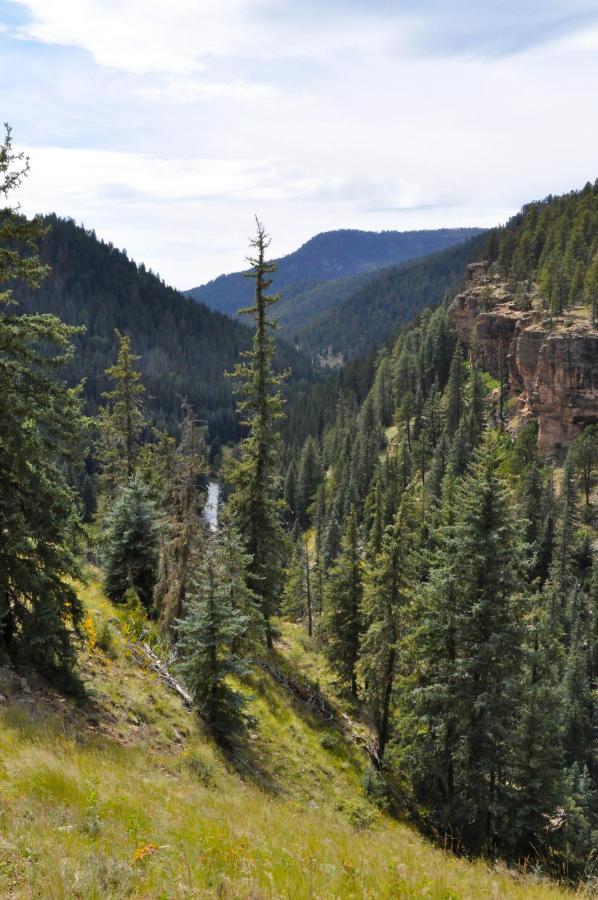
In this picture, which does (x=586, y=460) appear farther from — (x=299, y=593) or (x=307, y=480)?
(x=307, y=480)

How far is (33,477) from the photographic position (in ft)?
37.9

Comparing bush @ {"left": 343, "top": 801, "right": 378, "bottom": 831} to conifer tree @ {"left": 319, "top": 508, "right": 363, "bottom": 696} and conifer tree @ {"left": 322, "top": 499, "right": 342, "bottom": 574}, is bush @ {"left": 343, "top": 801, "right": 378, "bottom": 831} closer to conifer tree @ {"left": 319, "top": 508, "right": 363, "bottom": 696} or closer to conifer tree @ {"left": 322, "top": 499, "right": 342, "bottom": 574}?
conifer tree @ {"left": 319, "top": 508, "right": 363, "bottom": 696}

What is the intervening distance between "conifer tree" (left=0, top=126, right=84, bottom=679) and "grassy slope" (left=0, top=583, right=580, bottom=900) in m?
1.41

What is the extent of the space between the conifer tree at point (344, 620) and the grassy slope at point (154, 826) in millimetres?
13943

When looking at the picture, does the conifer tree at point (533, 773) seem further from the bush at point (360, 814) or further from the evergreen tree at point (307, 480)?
the evergreen tree at point (307, 480)

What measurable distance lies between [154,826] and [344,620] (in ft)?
73.4

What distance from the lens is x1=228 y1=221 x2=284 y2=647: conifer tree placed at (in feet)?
81.5

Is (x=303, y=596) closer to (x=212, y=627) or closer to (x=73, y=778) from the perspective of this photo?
(x=212, y=627)

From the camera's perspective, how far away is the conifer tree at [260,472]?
24.8 m

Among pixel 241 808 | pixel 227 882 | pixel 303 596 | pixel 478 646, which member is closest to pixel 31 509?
pixel 241 808

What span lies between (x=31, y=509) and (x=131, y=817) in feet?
20.8

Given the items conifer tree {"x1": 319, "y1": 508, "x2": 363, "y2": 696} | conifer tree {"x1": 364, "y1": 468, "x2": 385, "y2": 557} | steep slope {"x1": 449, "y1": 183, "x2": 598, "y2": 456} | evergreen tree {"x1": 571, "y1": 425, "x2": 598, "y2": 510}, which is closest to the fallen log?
conifer tree {"x1": 319, "y1": 508, "x2": 363, "y2": 696}

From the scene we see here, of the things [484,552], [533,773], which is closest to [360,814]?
[533,773]

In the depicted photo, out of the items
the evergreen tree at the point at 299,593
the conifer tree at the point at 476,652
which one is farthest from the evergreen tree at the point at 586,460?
the conifer tree at the point at 476,652
